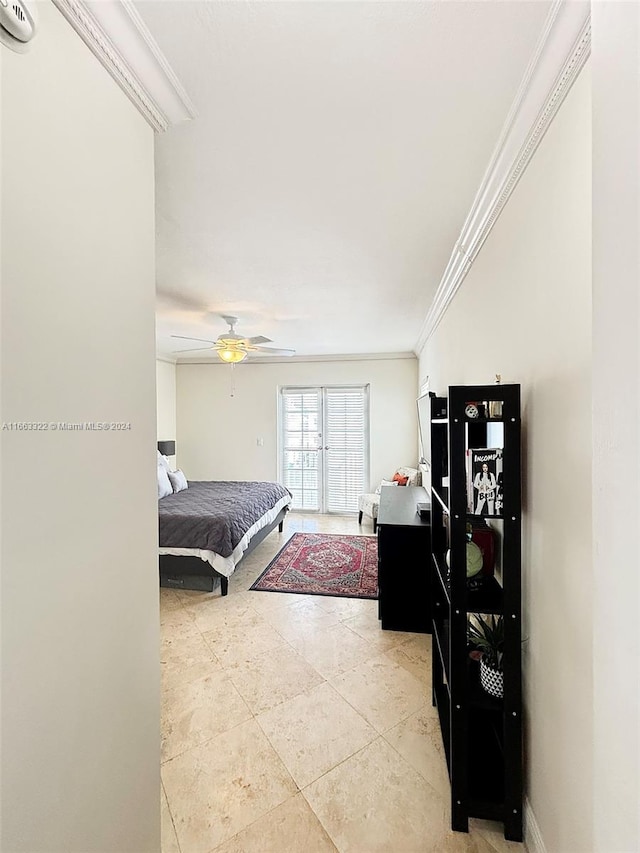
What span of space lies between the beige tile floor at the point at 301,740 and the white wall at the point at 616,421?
132cm

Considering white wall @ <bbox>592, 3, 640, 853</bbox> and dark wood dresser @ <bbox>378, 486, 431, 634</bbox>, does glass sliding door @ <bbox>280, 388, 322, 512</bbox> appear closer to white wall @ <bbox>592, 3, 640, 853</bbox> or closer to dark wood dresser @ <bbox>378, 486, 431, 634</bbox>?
dark wood dresser @ <bbox>378, 486, 431, 634</bbox>

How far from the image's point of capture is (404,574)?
2906mm

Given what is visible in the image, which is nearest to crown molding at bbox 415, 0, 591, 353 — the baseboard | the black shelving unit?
the black shelving unit

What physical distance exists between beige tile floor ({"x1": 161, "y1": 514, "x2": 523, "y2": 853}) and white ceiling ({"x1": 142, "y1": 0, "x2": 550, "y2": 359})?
254 centimetres

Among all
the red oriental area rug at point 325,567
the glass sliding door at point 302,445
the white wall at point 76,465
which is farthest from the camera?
the glass sliding door at point 302,445

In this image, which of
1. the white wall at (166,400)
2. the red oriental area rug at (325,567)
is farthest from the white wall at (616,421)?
the white wall at (166,400)

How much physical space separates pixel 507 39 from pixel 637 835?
5.28 feet

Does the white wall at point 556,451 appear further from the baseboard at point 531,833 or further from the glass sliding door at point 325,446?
the glass sliding door at point 325,446

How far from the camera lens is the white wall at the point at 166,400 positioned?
6.26 meters

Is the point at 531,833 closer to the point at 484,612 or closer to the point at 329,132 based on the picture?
the point at 484,612

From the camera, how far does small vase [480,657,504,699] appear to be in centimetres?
151

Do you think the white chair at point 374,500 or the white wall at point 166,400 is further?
the white wall at point 166,400

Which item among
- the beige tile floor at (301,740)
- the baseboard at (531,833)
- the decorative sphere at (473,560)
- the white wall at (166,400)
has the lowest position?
the beige tile floor at (301,740)

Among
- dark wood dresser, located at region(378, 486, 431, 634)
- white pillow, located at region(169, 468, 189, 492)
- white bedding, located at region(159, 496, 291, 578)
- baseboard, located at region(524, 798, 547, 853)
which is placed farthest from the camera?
white pillow, located at region(169, 468, 189, 492)
